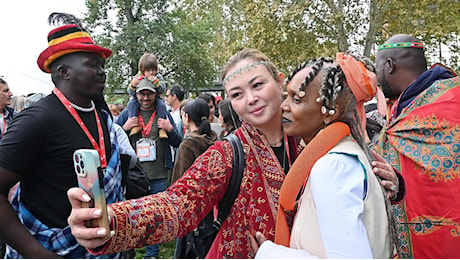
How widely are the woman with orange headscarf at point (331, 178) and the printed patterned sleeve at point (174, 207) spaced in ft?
0.97

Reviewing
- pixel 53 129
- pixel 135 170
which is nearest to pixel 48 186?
pixel 53 129

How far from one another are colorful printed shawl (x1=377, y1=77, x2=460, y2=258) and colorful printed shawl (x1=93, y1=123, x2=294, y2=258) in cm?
149

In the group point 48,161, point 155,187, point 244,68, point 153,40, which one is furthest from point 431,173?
point 153,40

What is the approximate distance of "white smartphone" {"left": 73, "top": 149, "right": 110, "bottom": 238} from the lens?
4.11 ft

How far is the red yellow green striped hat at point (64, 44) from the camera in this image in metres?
2.22

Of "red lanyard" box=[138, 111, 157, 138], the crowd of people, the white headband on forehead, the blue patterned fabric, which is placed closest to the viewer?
the crowd of people

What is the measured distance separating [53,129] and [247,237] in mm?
1151

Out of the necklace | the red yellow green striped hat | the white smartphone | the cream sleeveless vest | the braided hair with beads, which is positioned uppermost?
the red yellow green striped hat

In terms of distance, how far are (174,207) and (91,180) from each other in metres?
0.51

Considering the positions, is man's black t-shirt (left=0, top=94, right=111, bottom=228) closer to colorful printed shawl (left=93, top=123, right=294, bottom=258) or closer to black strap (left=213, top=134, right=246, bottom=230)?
colorful printed shawl (left=93, top=123, right=294, bottom=258)

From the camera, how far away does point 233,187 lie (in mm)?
1945

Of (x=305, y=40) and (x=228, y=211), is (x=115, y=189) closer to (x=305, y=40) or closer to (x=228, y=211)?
(x=228, y=211)

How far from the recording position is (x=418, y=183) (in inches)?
118

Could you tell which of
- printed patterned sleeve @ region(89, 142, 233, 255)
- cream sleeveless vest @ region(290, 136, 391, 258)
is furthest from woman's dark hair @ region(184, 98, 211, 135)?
cream sleeveless vest @ region(290, 136, 391, 258)
